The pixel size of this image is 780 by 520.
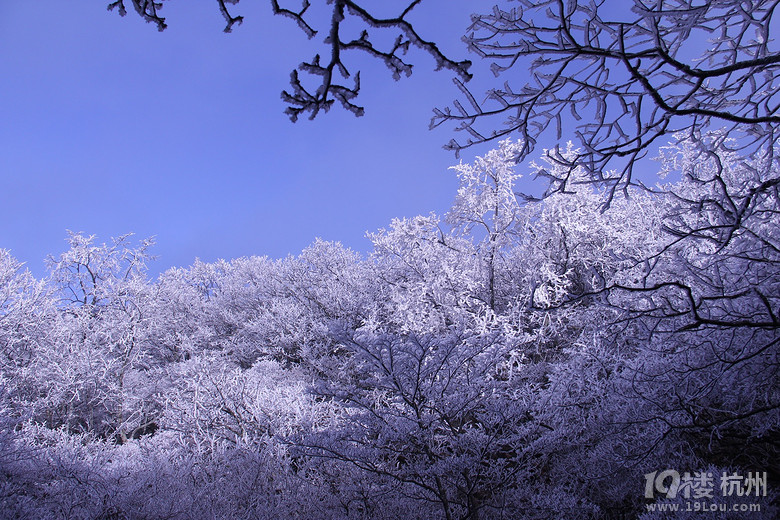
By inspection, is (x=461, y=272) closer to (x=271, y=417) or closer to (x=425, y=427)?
(x=271, y=417)

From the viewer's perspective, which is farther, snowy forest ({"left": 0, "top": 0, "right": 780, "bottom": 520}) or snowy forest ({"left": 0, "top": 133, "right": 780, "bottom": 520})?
snowy forest ({"left": 0, "top": 133, "right": 780, "bottom": 520})

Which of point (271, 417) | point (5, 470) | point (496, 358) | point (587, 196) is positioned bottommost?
point (5, 470)

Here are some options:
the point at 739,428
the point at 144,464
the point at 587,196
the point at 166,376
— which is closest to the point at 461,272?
the point at 587,196

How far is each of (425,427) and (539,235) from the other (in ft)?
23.7

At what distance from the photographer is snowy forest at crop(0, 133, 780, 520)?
360 cm

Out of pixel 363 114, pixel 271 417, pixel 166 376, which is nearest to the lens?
pixel 363 114

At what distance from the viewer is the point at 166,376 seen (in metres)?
12.0

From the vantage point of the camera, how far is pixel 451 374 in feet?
13.2

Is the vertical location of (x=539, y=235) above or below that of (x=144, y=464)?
above

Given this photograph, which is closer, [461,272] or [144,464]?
[144,464]

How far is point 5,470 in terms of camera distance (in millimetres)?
4984

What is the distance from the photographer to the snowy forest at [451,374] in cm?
360

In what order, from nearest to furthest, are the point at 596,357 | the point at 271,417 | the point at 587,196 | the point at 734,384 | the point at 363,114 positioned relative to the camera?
the point at 363,114 → the point at 734,384 → the point at 596,357 → the point at 271,417 → the point at 587,196

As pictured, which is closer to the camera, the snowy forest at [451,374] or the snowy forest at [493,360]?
the snowy forest at [493,360]
